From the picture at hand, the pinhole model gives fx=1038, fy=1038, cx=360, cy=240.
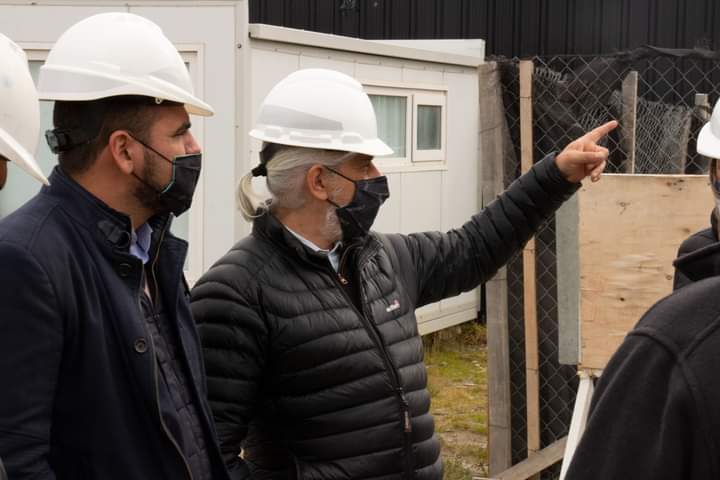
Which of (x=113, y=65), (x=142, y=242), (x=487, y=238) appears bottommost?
(x=487, y=238)

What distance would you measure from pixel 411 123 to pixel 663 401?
846cm

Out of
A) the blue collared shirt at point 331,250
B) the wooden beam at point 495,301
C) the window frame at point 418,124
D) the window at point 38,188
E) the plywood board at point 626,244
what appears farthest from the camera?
the window frame at point 418,124

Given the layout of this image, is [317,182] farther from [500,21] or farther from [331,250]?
[500,21]

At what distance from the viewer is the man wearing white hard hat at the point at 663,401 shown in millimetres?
1506

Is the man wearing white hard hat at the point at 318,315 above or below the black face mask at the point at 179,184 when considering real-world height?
below

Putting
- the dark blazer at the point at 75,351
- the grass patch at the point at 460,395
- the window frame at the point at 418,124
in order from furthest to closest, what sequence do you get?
the window frame at the point at 418,124, the grass patch at the point at 460,395, the dark blazer at the point at 75,351

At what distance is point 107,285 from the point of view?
2.43 metres

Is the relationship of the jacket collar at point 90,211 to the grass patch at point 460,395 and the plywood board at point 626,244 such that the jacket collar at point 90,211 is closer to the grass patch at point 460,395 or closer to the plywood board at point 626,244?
the plywood board at point 626,244

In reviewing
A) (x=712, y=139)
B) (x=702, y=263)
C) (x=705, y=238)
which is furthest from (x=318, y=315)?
(x=702, y=263)

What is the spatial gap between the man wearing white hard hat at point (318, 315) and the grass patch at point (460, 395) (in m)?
4.06

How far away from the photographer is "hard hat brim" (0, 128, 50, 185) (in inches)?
82.2

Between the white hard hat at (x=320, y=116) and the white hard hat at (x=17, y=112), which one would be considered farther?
the white hard hat at (x=320, y=116)

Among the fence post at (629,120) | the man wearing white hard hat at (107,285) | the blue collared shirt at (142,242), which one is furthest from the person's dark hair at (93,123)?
the fence post at (629,120)

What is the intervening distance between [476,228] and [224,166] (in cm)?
380
